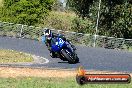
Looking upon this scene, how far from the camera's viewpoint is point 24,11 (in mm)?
36125

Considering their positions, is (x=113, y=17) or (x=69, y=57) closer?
(x=69, y=57)

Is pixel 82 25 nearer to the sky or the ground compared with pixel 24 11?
nearer to the ground

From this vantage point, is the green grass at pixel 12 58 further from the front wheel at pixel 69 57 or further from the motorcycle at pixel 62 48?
the motorcycle at pixel 62 48

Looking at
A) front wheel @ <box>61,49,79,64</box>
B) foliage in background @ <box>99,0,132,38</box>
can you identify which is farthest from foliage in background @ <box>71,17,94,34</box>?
front wheel @ <box>61,49,79,64</box>

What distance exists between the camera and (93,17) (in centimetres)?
3575

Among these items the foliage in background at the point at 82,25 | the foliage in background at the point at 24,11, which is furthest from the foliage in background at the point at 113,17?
Answer: the foliage in background at the point at 24,11

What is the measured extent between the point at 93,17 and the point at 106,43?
4314 mm

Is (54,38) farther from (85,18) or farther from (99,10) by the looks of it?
(85,18)

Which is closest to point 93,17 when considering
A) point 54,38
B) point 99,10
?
point 99,10

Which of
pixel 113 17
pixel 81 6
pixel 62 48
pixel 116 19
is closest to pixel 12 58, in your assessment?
pixel 62 48

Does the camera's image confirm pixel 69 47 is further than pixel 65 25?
No

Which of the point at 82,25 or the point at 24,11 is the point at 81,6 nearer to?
the point at 82,25

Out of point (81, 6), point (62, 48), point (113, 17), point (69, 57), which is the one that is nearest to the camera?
point (62, 48)

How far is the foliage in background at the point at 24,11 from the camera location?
35938 mm
